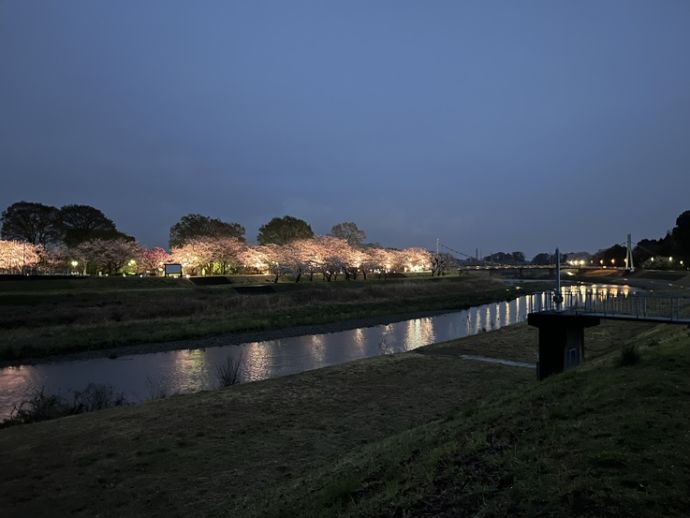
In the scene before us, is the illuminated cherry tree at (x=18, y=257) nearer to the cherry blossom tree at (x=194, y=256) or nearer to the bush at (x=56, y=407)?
the cherry blossom tree at (x=194, y=256)

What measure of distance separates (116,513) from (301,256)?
6892cm

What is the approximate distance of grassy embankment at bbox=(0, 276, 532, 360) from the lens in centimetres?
3067

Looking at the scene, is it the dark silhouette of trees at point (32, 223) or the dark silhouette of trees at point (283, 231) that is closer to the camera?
the dark silhouette of trees at point (32, 223)

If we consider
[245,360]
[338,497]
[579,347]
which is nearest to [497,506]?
[338,497]

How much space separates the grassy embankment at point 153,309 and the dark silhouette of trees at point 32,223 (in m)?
30.5

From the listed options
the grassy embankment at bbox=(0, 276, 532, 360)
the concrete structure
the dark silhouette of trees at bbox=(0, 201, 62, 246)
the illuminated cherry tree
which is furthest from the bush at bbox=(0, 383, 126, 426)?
the dark silhouette of trees at bbox=(0, 201, 62, 246)

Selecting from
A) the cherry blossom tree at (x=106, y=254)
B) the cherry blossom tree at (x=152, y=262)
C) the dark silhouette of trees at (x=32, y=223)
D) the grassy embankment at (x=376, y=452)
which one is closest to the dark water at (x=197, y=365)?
the grassy embankment at (x=376, y=452)

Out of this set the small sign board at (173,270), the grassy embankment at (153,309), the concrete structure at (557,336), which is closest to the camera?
the concrete structure at (557,336)

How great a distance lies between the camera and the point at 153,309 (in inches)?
1581

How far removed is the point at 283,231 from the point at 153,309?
56.1 m

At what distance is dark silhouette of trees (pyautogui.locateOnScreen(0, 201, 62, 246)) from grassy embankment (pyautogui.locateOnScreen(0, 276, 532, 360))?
30490 millimetres

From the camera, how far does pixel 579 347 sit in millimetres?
18094

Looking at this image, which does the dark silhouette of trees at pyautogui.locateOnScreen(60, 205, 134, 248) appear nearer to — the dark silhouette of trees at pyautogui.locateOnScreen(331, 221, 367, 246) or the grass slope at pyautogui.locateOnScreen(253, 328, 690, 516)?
the dark silhouette of trees at pyautogui.locateOnScreen(331, 221, 367, 246)

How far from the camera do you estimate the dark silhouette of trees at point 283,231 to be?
310 ft
